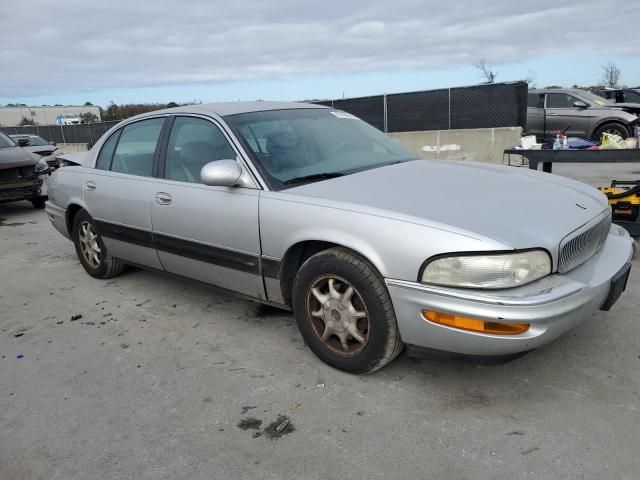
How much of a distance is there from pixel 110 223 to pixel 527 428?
3.56m

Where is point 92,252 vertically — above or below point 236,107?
below

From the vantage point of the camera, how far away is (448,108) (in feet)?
41.2

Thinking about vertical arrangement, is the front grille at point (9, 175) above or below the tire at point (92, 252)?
above

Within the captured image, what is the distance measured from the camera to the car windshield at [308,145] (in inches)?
134

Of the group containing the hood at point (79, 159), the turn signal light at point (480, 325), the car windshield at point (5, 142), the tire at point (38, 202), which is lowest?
the tire at point (38, 202)

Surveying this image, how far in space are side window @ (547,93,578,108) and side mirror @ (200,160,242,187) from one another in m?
12.5

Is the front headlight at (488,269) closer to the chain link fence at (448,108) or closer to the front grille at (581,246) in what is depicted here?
the front grille at (581,246)

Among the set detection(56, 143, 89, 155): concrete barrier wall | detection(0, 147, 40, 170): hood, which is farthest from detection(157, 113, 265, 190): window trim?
detection(56, 143, 89, 155): concrete barrier wall

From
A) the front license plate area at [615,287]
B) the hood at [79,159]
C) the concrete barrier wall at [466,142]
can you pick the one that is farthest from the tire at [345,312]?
the concrete barrier wall at [466,142]

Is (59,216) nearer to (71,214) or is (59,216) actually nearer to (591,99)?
(71,214)

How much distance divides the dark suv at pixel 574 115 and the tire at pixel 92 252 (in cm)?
1107

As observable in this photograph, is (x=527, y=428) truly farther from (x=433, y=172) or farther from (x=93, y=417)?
(x=93, y=417)

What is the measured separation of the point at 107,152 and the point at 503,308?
3.73 meters

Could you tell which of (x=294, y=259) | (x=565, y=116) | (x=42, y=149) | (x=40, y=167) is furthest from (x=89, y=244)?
(x=565, y=116)
